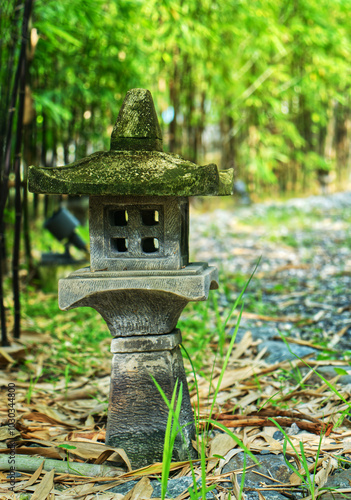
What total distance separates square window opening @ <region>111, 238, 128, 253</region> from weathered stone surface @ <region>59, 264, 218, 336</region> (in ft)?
0.35

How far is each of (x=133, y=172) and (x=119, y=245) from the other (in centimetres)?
34

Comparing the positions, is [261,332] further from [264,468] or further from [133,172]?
[133,172]

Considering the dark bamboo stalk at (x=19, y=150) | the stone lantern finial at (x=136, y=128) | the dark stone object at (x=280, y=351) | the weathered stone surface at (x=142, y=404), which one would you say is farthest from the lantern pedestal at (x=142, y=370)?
the dark bamboo stalk at (x=19, y=150)

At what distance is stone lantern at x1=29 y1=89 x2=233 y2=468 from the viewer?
1410mm

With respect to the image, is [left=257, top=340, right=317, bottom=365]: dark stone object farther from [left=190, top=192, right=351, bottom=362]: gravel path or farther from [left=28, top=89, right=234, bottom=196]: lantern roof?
[left=28, top=89, right=234, bottom=196]: lantern roof

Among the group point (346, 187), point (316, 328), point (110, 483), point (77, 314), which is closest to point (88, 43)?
Answer: point (77, 314)

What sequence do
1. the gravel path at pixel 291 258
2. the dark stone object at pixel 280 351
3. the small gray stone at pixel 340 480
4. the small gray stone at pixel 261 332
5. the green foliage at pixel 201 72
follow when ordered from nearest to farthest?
the small gray stone at pixel 340 480 → the dark stone object at pixel 280 351 → the small gray stone at pixel 261 332 → the gravel path at pixel 291 258 → the green foliage at pixel 201 72

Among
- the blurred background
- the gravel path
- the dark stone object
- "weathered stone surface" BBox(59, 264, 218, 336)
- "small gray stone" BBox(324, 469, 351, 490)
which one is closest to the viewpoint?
"small gray stone" BBox(324, 469, 351, 490)

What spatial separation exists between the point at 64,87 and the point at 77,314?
241 cm

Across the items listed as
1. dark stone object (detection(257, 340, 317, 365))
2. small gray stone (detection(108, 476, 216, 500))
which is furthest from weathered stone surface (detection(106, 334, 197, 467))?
dark stone object (detection(257, 340, 317, 365))

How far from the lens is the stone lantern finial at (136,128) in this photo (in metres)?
1.53

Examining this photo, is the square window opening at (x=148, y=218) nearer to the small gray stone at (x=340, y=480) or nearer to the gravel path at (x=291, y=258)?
the small gray stone at (x=340, y=480)

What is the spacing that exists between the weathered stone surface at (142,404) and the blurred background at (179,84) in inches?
48.1

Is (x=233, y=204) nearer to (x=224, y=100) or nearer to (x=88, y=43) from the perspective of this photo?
(x=224, y=100)
